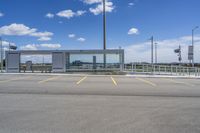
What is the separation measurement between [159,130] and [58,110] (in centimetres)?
368

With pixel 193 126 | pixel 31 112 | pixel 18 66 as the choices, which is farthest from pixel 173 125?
pixel 18 66

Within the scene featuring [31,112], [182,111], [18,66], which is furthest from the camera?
[18,66]

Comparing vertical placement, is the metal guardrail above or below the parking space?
above

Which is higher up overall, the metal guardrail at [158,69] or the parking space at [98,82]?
the metal guardrail at [158,69]

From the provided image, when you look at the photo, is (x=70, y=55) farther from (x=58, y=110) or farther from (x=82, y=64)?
(x=58, y=110)

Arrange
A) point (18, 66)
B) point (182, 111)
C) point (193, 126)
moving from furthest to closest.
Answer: point (18, 66), point (182, 111), point (193, 126)

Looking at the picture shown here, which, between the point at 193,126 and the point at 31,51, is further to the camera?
the point at 31,51

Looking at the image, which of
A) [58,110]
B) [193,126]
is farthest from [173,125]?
[58,110]

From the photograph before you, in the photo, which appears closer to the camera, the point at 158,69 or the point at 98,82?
the point at 98,82

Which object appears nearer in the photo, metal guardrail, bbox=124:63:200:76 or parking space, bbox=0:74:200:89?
parking space, bbox=0:74:200:89

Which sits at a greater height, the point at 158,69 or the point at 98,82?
the point at 158,69

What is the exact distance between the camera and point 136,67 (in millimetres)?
38469

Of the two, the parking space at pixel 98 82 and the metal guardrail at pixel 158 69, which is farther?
the metal guardrail at pixel 158 69

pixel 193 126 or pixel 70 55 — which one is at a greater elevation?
pixel 70 55
